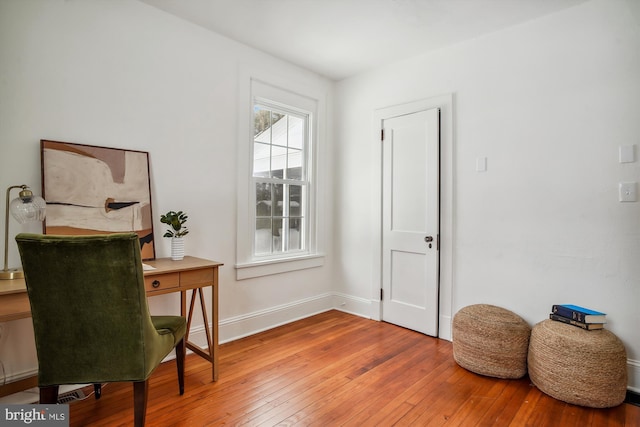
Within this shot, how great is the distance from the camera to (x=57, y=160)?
2.14 m

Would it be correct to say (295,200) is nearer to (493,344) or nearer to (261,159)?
(261,159)

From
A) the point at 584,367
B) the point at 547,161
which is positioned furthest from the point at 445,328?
the point at 547,161

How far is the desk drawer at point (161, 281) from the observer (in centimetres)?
203

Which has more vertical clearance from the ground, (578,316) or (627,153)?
(627,153)

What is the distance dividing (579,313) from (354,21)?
2.54 meters

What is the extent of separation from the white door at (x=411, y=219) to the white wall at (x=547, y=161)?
19 cm

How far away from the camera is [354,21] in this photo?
2703 mm

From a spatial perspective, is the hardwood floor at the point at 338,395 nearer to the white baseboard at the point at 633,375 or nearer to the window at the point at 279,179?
the white baseboard at the point at 633,375

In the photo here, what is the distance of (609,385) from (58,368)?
2840 mm

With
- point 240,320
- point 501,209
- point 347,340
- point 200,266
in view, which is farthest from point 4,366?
point 501,209

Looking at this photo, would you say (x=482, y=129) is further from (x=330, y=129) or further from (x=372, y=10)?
(x=330, y=129)

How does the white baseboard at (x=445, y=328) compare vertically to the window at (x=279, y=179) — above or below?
below

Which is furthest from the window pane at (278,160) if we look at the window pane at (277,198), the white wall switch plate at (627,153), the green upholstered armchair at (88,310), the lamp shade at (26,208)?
the white wall switch plate at (627,153)

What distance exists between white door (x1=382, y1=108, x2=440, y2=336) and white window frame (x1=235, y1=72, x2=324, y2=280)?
74 centimetres
